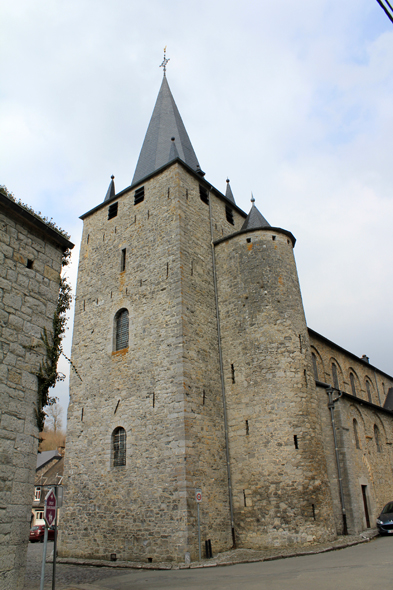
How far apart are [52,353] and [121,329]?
8120 mm

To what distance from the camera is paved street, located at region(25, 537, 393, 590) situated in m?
6.92

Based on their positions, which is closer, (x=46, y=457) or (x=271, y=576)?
(x=271, y=576)

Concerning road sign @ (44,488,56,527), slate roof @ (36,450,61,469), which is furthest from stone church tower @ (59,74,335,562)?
slate roof @ (36,450,61,469)

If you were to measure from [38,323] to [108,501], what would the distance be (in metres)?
8.20

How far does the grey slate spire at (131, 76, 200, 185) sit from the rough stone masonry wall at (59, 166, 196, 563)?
2207mm

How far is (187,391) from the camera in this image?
12.7m

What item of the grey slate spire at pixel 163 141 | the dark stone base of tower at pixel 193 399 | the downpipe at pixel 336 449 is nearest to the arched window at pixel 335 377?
the dark stone base of tower at pixel 193 399

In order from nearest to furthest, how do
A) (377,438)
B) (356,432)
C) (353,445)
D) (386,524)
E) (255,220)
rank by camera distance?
(386,524), (353,445), (255,220), (356,432), (377,438)

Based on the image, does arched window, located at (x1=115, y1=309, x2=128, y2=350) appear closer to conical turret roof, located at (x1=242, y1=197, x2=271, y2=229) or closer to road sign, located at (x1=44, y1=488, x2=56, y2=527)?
conical turret roof, located at (x1=242, y1=197, x2=271, y2=229)

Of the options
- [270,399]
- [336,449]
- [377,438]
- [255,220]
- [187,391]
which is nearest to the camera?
[187,391]

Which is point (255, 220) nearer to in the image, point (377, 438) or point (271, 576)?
point (377, 438)

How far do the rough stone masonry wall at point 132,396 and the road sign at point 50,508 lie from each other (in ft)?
16.2

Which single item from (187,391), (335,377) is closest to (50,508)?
(187,391)

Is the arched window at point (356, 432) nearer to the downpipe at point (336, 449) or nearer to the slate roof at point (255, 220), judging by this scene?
the downpipe at point (336, 449)
